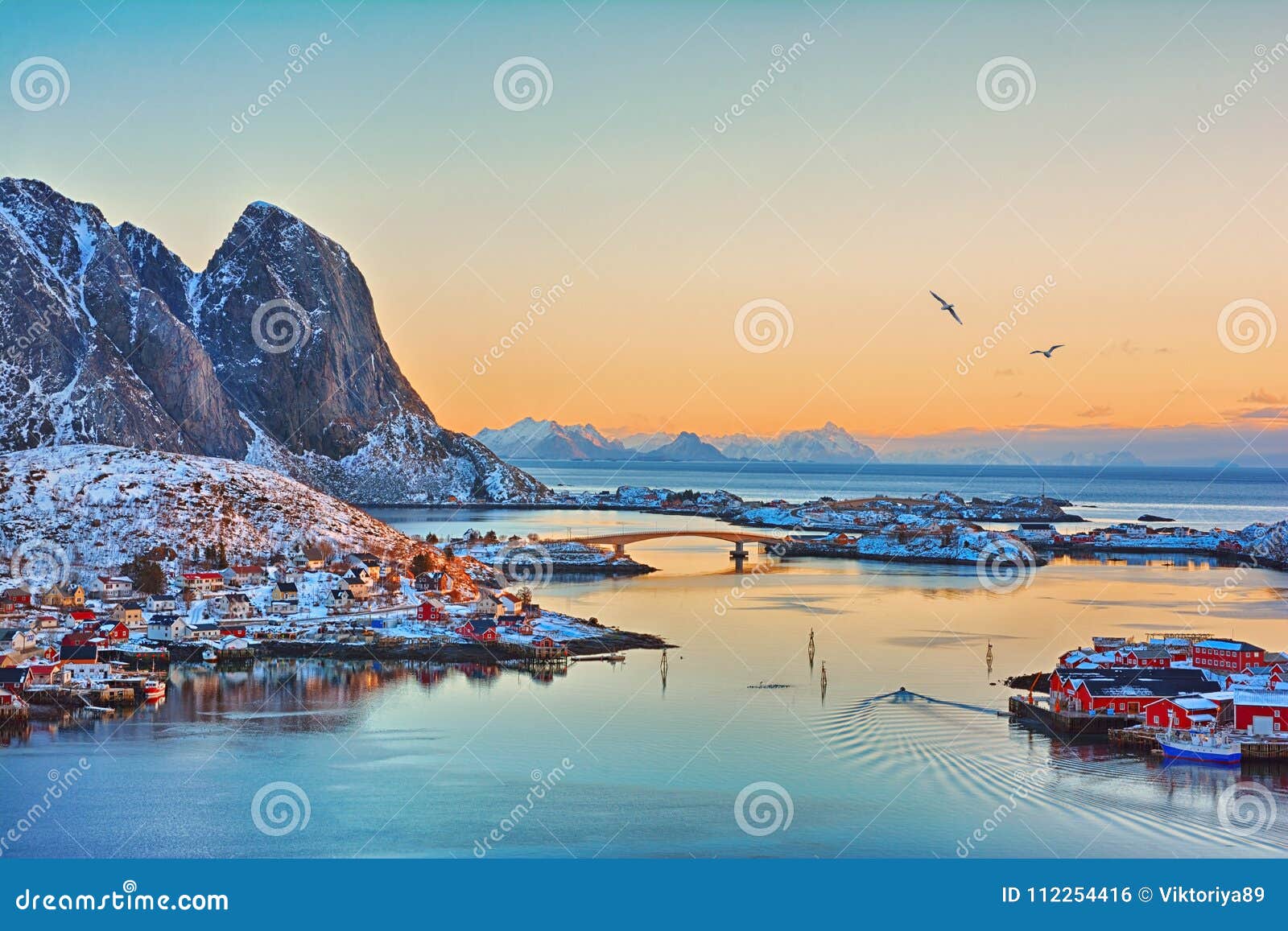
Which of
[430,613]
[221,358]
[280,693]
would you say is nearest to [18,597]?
[430,613]

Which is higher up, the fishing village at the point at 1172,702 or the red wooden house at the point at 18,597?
the red wooden house at the point at 18,597

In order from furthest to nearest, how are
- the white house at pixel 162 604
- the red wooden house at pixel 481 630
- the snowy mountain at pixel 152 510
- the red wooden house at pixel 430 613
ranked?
the snowy mountain at pixel 152 510
the red wooden house at pixel 430 613
the white house at pixel 162 604
the red wooden house at pixel 481 630

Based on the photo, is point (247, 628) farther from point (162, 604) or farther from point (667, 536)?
point (667, 536)

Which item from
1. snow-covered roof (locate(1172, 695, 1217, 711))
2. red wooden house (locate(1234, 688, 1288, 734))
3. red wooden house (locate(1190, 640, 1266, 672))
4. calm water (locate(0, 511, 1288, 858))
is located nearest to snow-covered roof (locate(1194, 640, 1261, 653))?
red wooden house (locate(1190, 640, 1266, 672))

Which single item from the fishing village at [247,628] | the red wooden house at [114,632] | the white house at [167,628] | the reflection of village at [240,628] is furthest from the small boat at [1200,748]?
the red wooden house at [114,632]

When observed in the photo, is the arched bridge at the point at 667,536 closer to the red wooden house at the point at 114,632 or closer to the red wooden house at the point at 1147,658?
the red wooden house at the point at 114,632

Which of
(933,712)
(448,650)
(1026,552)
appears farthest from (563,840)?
(1026,552)

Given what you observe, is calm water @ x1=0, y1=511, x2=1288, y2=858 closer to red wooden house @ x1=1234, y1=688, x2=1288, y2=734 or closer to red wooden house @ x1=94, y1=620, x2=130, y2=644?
red wooden house @ x1=1234, y1=688, x2=1288, y2=734
